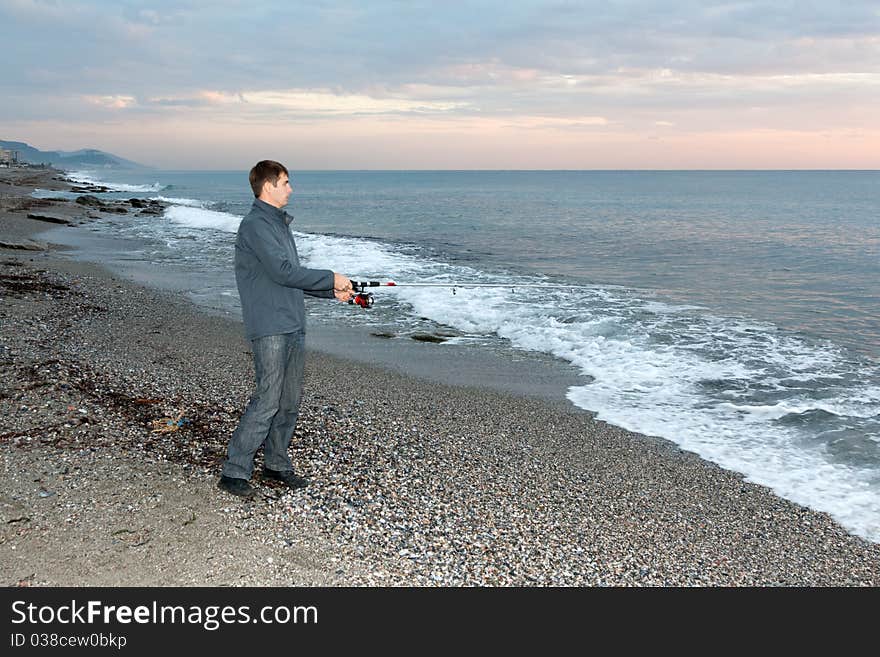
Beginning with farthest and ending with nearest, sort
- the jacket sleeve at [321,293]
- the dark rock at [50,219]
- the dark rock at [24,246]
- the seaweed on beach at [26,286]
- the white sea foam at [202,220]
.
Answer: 1. the white sea foam at [202,220]
2. the dark rock at [50,219]
3. the dark rock at [24,246]
4. the seaweed on beach at [26,286]
5. the jacket sleeve at [321,293]

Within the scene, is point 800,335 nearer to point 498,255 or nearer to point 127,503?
point 127,503

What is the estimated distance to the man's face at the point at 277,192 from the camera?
4324 mm

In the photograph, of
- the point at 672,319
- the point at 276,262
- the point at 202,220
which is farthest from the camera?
the point at 202,220

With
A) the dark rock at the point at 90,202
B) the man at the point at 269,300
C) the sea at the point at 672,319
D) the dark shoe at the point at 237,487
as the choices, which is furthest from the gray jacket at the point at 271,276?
the dark rock at the point at 90,202

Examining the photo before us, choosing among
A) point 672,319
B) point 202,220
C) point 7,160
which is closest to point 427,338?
point 672,319

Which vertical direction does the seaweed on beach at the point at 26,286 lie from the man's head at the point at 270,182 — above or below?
below

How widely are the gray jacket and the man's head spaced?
1.9 inches

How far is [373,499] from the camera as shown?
4.99 meters

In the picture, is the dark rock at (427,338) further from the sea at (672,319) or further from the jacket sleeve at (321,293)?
the jacket sleeve at (321,293)

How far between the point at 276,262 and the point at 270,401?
3.14 ft

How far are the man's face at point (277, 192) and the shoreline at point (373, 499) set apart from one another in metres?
1.99

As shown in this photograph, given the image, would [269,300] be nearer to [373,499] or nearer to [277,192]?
[277,192]

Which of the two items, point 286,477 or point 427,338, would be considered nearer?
point 286,477

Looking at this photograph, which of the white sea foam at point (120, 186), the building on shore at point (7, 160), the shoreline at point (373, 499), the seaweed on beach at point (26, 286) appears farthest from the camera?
the building on shore at point (7, 160)
